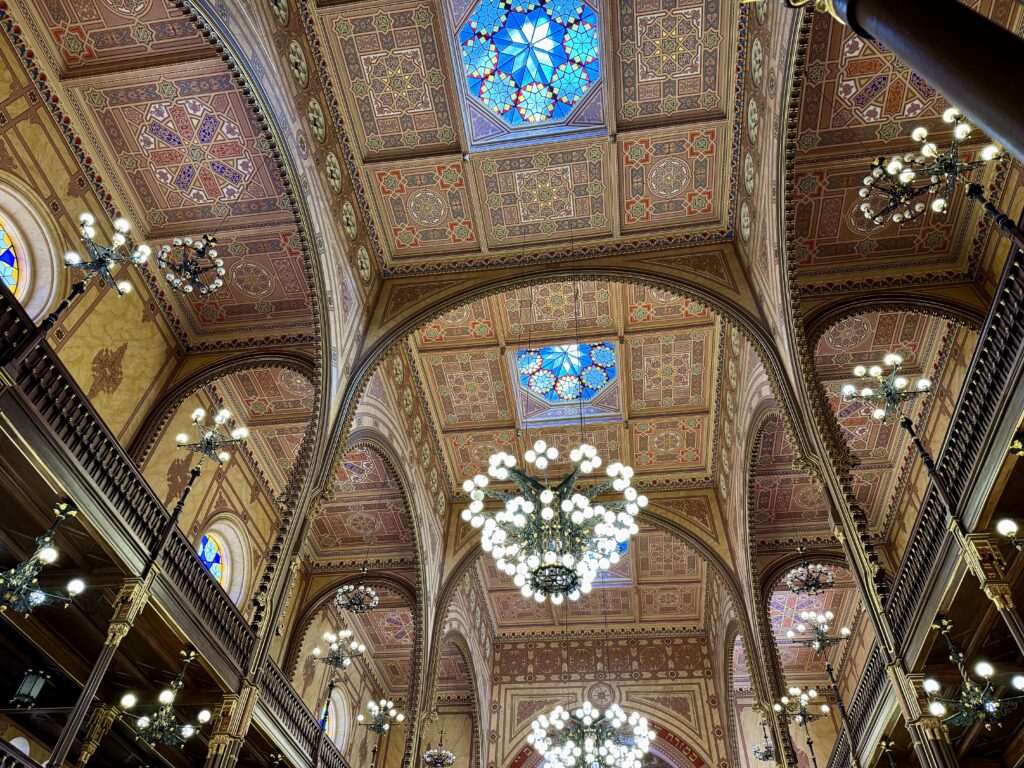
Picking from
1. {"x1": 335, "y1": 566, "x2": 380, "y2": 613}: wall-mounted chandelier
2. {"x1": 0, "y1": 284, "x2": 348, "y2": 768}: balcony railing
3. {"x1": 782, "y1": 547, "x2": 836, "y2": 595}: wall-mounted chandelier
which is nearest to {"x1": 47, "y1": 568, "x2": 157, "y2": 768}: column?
{"x1": 0, "y1": 284, "x2": 348, "y2": 768}: balcony railing

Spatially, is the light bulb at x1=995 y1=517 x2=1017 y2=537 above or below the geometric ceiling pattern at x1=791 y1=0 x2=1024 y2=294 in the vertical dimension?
below

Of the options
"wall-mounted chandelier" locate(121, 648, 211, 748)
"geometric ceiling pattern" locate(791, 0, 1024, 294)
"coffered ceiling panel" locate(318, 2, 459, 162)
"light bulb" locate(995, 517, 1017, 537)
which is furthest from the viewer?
"coffered ceiling panel" locate(318, 2, 459, 162)

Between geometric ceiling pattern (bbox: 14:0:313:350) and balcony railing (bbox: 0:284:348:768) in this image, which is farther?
geometric ceiling pattern (bbox: 14:0:313:350)

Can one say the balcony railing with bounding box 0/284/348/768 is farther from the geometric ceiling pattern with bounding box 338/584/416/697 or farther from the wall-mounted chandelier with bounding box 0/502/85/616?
the geometric ceiling pattern with bounding box 338/584/416/697

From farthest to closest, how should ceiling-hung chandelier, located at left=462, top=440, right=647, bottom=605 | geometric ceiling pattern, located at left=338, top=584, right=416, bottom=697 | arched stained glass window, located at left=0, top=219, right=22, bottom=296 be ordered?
1. geometric ceiling pattern, located at left=338, top=584, right=416, bottom=697
2. arched stained glass window, located at left=0, top=219, right=22, bottom=296
3. ceiling-hung chandelier, located at left=462, top=440, right=647, bottom=605

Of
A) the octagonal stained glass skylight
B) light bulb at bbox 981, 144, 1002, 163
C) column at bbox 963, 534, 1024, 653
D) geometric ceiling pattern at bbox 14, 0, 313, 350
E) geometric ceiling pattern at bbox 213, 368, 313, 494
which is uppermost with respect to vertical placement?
the octagonal stained glass skylight

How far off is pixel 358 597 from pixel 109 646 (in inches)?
378

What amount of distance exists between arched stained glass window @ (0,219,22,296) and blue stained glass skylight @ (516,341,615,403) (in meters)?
8.98

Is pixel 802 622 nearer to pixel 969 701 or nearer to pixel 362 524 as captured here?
pixel 362 524

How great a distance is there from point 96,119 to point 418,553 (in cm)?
1025

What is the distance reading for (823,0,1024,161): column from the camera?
2.94 m

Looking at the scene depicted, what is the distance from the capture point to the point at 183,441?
28.8 ft

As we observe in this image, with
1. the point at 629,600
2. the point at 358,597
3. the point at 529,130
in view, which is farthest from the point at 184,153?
the point at 629,600

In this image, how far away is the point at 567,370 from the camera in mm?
15555
